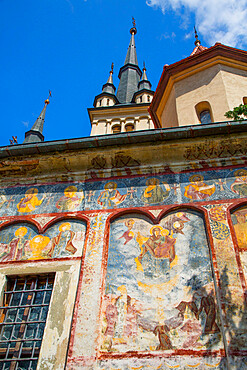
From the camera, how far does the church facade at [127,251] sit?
4.75 metres

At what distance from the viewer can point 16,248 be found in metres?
6.02

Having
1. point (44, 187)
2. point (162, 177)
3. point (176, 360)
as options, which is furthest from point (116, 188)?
point (176, 360)

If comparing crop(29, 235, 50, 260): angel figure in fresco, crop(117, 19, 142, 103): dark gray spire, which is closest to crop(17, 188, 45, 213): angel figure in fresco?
crop(29, 235, 50, 260): angel figure in fresco

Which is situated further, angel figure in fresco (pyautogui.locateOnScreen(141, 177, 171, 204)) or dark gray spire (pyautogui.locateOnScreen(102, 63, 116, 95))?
dark gray spire (pyautogui.locateOnScreen(102, 63, 116, 95))

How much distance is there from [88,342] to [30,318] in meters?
1.00

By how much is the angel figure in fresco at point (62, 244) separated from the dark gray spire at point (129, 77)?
2258cm

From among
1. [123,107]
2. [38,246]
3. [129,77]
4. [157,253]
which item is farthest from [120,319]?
[129,77]

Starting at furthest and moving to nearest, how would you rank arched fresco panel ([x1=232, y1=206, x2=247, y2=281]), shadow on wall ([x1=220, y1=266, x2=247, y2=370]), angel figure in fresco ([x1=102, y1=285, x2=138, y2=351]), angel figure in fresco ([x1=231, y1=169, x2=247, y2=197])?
angel figure in fresco ([x1=231, y1=169, x2=247, y2=197]) < arched fresco panel ([x1=232, y1=206, x2=247, y2=281]) < angel figure in fresco ([x1=102, y1=285, x2=138, y2=351]) < shadow on wall ([x1=220, y1=266, x2=247, y2=370])

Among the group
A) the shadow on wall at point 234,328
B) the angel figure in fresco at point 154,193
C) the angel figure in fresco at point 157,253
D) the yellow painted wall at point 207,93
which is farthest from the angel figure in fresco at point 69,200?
the yellow painted wall at point 207,93

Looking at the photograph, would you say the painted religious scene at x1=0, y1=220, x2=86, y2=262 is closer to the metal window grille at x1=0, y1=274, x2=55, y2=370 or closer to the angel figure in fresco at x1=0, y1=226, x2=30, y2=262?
the angel figure in fresco at x1=0, y1=226, x2=30, y2=262

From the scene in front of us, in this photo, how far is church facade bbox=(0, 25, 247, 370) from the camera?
4.75m

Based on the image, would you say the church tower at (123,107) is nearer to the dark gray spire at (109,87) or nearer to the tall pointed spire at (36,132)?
the dark gray spire at (109,87)

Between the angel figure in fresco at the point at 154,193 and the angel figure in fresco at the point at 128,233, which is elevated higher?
the angel figure in fresco at the point at 154,193

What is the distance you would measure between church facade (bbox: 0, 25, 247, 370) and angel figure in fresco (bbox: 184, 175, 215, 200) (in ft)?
0.06
